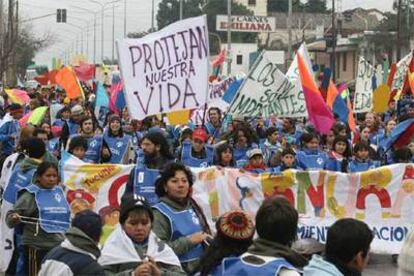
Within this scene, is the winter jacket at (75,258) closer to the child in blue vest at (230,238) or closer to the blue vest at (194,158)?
the child in blue vest at (230,238)

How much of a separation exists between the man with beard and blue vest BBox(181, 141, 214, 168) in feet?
10.0

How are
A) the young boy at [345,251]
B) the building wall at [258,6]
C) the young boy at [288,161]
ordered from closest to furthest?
the young boy at [345,251] < the young boy at [288,161] < the building wall at [258,6]

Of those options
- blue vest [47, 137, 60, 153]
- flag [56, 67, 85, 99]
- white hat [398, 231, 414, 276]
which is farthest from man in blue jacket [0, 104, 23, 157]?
white hat [398, 231, 414, 276]

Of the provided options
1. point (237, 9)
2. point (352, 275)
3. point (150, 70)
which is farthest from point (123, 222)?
point (237, 9)

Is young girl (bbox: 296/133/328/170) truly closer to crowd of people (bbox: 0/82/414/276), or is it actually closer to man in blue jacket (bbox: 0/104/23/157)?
crowd of people (bbox: 0/82/414/276)

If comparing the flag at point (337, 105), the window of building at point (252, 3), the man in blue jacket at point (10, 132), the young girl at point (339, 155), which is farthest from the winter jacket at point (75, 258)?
the window of building at point (252, 3)

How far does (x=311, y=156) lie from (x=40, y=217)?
17.7 feet

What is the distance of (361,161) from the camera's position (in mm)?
11242

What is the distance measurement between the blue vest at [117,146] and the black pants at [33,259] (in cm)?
569

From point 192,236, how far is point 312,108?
7510mm

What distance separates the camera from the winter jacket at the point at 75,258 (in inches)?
189

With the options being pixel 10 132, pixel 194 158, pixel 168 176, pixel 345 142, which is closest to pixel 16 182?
pixel 168 176

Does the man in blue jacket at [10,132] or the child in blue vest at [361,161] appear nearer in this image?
the child in blue vest at [361,161]

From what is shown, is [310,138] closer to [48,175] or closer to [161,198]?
[48,175]
